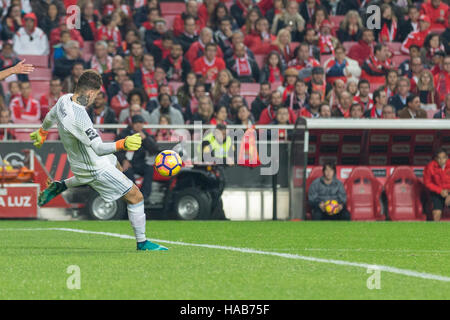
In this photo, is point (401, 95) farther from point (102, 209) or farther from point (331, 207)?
point (102, 209)

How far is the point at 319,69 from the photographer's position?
2012 cm

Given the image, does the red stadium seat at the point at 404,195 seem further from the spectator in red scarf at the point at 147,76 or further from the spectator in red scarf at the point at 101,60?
the spectator in red scarf at the point at 101,60

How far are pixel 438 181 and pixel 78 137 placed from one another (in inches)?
400

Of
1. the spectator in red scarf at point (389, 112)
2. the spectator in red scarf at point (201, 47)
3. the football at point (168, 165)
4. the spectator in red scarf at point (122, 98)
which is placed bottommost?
the football at point (168, 165)

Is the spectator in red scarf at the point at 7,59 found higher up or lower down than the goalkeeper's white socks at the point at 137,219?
higher up

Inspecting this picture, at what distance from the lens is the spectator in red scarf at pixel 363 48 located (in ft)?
71.0

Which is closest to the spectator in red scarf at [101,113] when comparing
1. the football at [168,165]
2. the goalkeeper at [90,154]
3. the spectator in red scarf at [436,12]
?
the football at [168,165]

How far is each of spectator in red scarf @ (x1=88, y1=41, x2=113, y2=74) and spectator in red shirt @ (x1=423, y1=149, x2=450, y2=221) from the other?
265 inches

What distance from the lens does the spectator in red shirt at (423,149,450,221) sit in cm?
1866

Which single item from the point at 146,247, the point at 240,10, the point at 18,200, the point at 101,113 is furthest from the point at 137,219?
the point at 240,10

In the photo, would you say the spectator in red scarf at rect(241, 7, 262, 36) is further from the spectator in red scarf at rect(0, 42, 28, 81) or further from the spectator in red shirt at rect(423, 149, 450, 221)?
the spectator in red shirt at rect(423, 149, 450, 221)

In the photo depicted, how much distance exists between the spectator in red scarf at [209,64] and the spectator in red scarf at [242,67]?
1.05 ft

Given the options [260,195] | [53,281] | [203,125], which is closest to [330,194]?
[260,195]
